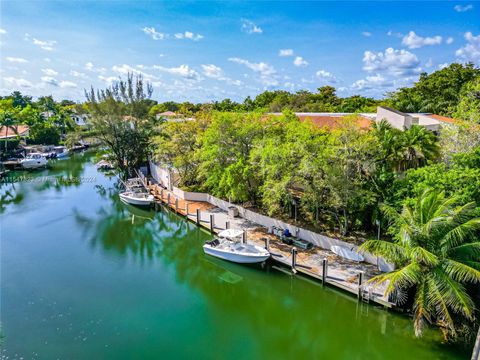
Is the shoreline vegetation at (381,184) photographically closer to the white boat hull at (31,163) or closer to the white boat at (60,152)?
the white boat hull at (31,163)

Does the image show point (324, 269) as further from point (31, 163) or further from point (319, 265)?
point (31, 163)

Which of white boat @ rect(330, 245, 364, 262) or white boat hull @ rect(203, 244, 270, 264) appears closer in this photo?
white boat @ rect(330, 245, 364, 262)

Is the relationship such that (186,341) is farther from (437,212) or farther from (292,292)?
(437,212)

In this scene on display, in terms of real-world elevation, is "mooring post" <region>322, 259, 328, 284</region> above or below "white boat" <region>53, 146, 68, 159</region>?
below

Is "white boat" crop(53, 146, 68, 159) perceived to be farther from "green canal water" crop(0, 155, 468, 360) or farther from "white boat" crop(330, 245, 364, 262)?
"white boat" crop(330, 245, 364, 262)

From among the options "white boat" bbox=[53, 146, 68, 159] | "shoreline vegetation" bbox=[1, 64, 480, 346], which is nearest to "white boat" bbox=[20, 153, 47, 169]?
"white boat" bbox=[53, 146, 68, 159]

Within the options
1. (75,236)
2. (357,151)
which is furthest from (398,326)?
(75,236)

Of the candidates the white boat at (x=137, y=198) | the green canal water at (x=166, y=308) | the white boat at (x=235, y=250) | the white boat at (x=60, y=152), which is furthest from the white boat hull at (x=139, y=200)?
the white boat at (x=60, y=152)
